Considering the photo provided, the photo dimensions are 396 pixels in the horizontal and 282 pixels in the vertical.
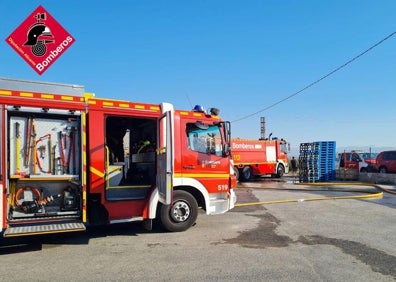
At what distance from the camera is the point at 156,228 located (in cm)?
955

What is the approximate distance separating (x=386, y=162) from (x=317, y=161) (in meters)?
4.72

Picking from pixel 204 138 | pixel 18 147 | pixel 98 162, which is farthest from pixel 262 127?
pixel 18 147

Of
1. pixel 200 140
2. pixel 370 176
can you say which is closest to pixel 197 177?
pixel 200 140

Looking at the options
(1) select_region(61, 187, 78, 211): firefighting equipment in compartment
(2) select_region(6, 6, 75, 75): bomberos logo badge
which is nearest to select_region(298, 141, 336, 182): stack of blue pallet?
(2) select_region(6, 6, 75, 75): bomberos logo badge

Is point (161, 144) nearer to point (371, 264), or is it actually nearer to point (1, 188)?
point (1, 188)

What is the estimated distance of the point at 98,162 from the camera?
8.26 meters

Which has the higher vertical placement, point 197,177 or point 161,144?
point 161,144

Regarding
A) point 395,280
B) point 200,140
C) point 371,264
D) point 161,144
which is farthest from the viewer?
point 200,140

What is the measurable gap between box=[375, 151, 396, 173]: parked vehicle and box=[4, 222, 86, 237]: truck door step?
23.3m

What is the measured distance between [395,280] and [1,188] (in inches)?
252

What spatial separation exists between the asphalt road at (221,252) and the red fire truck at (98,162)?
49 cm

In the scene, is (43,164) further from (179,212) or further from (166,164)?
(179,212)

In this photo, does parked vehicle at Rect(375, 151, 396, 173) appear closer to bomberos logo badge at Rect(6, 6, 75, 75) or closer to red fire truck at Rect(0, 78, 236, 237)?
red fire truck at Rect(0, 78, 236, 237)

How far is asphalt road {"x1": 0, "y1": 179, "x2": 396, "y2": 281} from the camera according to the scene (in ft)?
19.5
